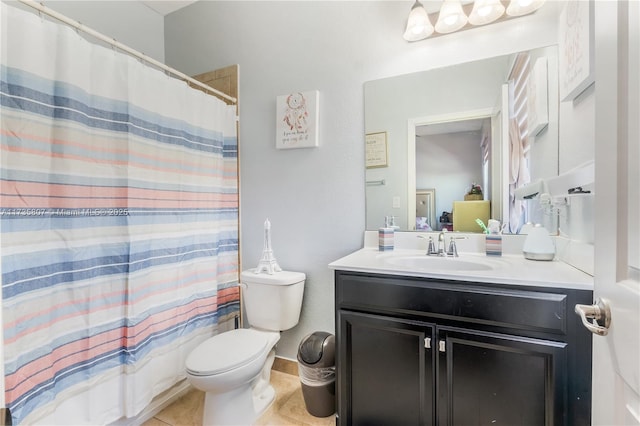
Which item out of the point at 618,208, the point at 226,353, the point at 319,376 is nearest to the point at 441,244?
the point at 319,376

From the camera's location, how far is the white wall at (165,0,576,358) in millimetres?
1701

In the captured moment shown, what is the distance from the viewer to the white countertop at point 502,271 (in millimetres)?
1020

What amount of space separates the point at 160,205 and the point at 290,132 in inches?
35.2

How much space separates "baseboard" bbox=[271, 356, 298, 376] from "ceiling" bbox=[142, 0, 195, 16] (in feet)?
8.90

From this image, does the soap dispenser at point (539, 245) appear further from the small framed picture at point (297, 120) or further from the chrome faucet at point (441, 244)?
the small framed picture at point (297, 120)

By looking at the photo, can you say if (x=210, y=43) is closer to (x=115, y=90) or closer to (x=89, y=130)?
(x=115, y=90)

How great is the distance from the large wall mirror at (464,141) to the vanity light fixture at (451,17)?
7.7 inches

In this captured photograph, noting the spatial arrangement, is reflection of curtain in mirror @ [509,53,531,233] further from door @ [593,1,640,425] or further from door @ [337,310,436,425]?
door @ [593,1,640,425]

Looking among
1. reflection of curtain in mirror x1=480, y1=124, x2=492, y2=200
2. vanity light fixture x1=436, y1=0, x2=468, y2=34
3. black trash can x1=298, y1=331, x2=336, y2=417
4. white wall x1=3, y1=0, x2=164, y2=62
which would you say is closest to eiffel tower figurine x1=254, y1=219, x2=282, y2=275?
black trash can x1=298, y1=331, x2=336, y2=417

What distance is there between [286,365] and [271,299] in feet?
1.84

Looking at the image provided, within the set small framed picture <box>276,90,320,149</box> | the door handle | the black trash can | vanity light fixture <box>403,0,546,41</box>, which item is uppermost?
vanity light fixture <box>403,0,546,41</box>

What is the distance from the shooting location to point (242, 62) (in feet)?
6.95

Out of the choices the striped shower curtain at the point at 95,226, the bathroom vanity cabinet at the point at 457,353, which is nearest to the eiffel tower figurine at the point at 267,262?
the striped shower curtain at the point at 95,226

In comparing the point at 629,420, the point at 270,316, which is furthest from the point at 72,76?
the point at 629,420
